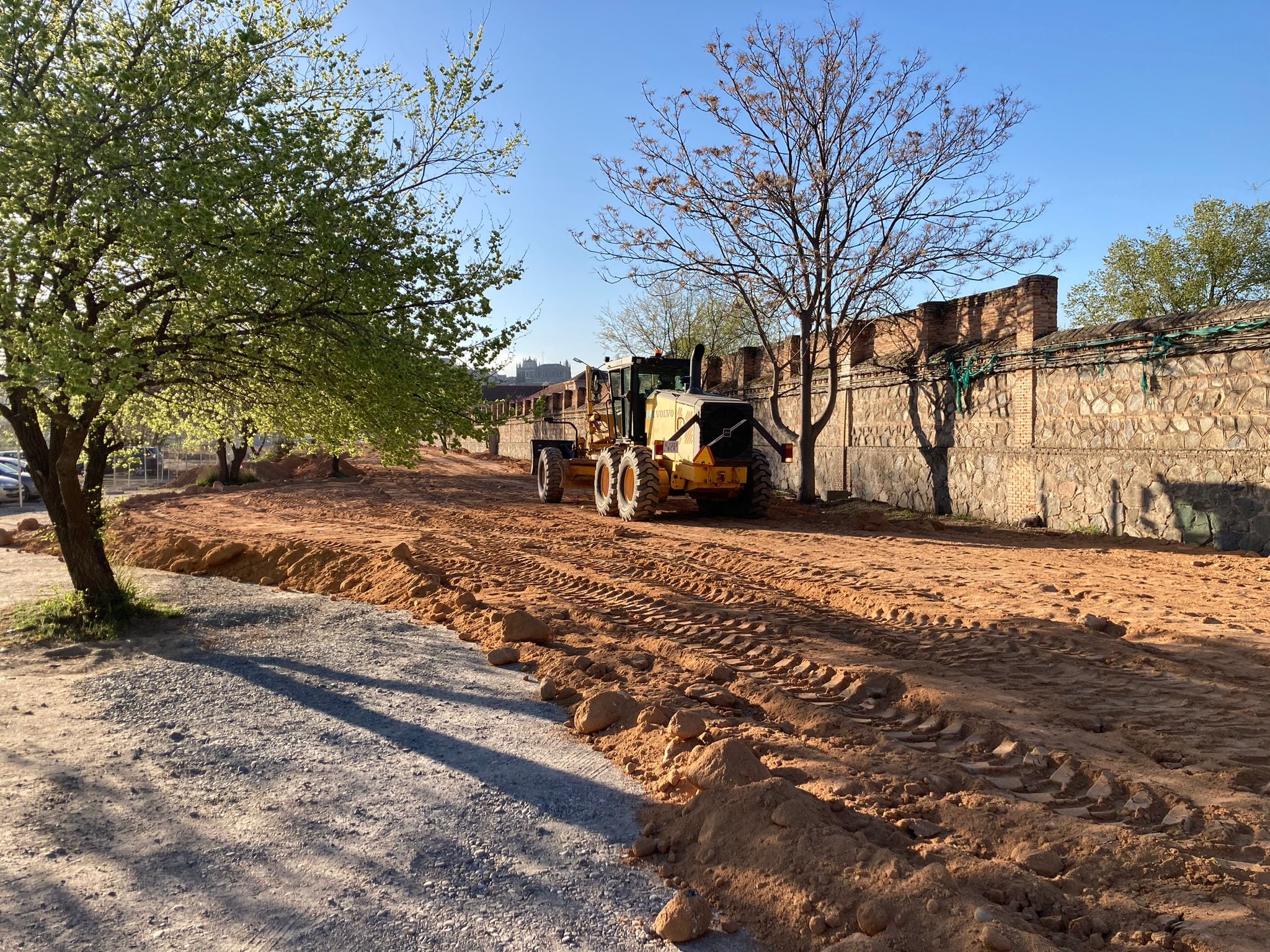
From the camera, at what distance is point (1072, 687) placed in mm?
5742

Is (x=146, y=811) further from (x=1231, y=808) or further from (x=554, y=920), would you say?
(x=1231, y=808)

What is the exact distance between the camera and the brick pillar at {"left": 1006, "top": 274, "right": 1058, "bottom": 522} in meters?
14.6

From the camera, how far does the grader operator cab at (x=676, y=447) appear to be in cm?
1527

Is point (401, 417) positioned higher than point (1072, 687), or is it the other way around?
point (401, 417)

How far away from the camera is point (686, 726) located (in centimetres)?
479

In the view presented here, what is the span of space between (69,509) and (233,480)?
2043 cm

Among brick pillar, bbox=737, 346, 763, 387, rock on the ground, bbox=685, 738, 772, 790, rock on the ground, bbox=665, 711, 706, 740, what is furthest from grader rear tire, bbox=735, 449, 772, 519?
rock on the ground, bbox=685, 738, 772, 790

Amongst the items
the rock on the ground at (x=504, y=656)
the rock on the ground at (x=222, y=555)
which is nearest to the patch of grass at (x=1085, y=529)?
the rock on the ground at (x=504, y=656)

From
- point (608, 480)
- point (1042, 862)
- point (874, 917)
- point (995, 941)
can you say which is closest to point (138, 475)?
point (608, 480)

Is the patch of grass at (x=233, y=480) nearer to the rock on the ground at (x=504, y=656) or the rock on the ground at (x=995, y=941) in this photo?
the rock on the ground at (x=504, y=656)

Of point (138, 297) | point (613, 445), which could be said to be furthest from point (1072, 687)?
point (613, 445)

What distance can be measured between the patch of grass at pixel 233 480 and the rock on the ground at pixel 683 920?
89.6ft

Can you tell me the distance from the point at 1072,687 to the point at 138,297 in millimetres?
7791

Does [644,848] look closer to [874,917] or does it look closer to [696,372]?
[874,917]
